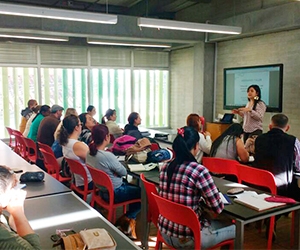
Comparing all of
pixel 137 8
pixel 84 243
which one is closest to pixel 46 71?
pixel 137 8

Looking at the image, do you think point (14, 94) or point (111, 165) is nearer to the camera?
point (111, 165)

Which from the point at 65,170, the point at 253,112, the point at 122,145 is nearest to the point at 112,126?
the point at 122,145

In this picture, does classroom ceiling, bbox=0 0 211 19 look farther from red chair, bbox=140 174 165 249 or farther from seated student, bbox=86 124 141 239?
red chair, bbox=140 174 165 249

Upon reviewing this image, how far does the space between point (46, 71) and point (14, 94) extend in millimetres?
953

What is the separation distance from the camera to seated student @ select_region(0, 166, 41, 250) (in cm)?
139

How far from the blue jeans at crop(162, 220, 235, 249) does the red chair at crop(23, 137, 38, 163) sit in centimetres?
328

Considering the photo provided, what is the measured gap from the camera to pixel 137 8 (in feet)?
28.8

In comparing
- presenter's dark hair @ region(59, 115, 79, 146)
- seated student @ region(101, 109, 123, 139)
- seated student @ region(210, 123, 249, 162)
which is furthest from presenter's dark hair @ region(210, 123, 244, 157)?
seated student @ region(101, 109, 123, 139)

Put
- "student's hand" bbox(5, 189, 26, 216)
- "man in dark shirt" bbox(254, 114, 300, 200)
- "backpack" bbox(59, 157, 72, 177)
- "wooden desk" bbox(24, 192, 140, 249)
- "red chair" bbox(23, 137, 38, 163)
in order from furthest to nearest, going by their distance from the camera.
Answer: "red chair" bbox(23, 137, 38, 163), "backpack" bbox(59, 157, 72, 177), "man in dark shirt" bbox(254, 114, 300, 200), "wooden desk" bbox(24, 192, 140, 249), "student's hand" bbox(5, 189, 26, 216)

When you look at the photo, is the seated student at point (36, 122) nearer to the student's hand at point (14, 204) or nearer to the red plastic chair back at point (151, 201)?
the red plastic chair back at point (151, 201)

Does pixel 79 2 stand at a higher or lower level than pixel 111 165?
higher

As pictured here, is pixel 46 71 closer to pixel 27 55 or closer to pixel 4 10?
pixel 27 55

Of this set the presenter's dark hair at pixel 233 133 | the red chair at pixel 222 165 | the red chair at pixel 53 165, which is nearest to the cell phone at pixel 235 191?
the red chair at pixel 222 165

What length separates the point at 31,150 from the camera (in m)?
5.54
